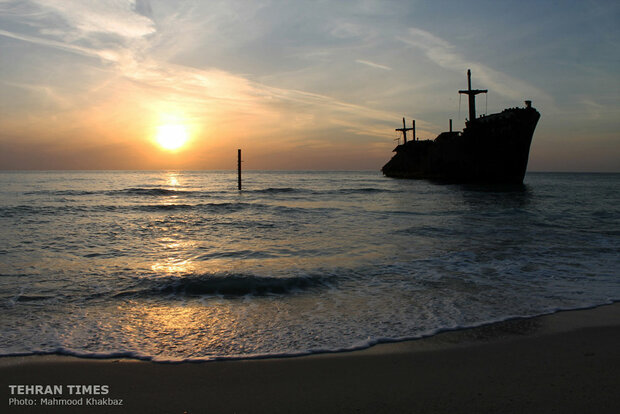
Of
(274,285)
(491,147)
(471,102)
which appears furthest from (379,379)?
(471,102)

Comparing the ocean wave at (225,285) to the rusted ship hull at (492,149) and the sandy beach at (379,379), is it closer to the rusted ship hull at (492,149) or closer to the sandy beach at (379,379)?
the sandy beach at (379,379)

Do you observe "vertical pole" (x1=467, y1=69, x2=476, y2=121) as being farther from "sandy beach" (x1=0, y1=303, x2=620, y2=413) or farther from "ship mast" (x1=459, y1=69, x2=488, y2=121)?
"sandy beach" (x1=0, y1=303, x2=620, y2=413)

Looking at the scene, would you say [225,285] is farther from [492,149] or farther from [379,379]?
[492,149]

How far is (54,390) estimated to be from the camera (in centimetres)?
299

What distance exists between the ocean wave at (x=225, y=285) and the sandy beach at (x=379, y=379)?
229 cm

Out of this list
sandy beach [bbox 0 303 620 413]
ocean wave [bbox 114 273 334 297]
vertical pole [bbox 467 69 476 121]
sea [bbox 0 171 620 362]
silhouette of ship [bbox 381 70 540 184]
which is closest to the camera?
sandy beach [bbox 0 303 620 413]

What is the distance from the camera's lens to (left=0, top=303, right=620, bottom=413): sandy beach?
2.67 m

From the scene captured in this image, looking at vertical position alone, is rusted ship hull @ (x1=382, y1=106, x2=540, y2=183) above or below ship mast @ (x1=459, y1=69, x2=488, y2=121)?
below

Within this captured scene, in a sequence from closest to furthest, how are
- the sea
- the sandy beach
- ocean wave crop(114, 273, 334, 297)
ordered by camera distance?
the sandy beach, the sea, ocean wave crop(114, 273, 334, 297)

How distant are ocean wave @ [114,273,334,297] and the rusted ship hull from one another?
3535cm

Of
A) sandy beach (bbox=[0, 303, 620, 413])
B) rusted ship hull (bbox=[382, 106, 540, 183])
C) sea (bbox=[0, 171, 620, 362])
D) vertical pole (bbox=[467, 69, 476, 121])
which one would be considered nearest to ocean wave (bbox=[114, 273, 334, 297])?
sea (bbox=[0, 171, 620, 362])

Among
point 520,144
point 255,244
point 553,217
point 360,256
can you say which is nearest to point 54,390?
point 360,256

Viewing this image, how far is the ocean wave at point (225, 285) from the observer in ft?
19.0

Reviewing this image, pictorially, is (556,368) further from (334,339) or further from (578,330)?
(334,339)
